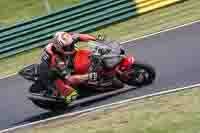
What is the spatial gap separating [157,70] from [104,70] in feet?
4.88

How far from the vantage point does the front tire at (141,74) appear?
13.0 metres

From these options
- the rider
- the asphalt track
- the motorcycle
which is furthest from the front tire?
the rider

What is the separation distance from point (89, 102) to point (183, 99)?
2435 millimetres

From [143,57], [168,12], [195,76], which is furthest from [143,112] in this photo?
[168,12]

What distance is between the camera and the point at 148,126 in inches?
417

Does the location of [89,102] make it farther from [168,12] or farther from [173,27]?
[168,12]

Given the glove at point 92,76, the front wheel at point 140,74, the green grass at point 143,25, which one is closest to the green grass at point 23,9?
the green grass at point 143,25

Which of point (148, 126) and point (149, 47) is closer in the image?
point (148, 126)

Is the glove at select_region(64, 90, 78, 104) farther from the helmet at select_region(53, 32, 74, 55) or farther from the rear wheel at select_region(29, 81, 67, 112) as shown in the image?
the helmet at select_region(53, 32, 74, 55)

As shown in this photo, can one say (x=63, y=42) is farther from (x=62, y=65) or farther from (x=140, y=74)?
(x=140, y=74)

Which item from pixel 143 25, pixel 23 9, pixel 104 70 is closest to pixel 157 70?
pixel 104 70

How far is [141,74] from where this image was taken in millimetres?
13102

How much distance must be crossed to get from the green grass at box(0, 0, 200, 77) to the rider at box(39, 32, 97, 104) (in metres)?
4.84

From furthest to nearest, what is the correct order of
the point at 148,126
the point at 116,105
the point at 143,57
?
the point at 143,57, the point at 116,105, the point at 148,126
